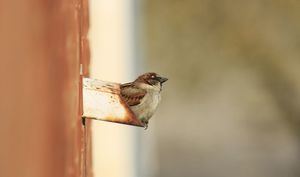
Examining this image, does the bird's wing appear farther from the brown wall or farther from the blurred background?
the blurred background

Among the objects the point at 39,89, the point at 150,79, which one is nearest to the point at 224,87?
the point at 150,79

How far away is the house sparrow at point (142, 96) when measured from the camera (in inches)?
18.1

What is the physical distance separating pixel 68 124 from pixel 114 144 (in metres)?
0.11

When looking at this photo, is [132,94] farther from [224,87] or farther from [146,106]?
[224,87]

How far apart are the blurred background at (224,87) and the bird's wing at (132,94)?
17cm

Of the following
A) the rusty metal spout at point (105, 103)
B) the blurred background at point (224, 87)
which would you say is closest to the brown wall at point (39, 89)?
the rusty metal spout at point (105, 103)

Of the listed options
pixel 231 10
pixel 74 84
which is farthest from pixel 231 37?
pixel 74 84

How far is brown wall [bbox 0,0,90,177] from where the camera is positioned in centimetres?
36

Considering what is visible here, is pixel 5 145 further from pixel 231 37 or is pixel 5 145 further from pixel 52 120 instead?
pixel 231 37

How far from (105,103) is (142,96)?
4 centimetres

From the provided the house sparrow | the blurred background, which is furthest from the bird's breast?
the blurred background

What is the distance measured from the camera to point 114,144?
0.52 m

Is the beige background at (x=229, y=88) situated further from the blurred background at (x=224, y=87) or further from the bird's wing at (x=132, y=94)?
the bird's wing at (x=132, y=94)

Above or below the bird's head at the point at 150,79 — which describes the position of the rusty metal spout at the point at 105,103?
below
